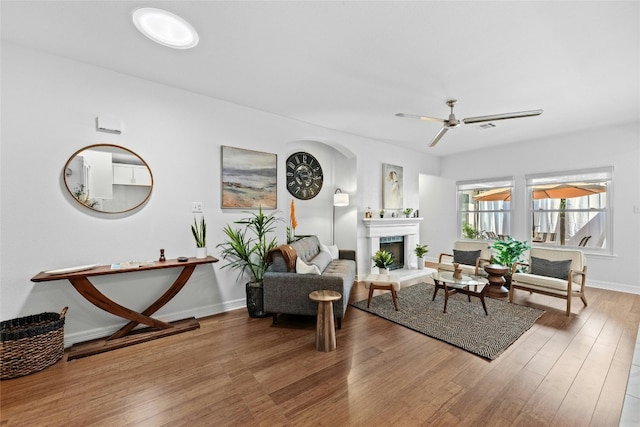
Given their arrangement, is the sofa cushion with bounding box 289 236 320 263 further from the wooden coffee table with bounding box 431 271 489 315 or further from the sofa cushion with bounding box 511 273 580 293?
the sofa cushion with bounding box 511 273 580 293

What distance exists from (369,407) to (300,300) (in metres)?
1.31

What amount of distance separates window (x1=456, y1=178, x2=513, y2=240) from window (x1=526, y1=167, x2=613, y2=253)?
0.45 m

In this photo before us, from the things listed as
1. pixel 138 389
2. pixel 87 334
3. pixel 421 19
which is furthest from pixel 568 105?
pixel 87 334

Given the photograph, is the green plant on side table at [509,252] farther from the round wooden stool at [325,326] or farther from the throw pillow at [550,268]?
the round wooden stool at [325,326]

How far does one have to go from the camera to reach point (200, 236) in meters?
3.18

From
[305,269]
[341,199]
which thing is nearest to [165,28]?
[305,269]

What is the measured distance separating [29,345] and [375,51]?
12.2 feet

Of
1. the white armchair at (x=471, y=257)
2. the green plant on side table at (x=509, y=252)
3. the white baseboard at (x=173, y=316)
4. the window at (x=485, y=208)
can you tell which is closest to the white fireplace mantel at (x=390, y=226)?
the white armchair at (x=471, y=257)

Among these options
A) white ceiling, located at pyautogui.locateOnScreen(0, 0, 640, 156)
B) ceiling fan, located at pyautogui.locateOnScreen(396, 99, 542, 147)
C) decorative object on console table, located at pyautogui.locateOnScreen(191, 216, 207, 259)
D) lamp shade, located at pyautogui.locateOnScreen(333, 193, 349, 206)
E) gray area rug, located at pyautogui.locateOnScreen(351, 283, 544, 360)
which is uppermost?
white ceiling, located at pyautogui.locateOnScreen(0, 0, 640, 156)

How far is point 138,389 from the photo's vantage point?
74.9 inches

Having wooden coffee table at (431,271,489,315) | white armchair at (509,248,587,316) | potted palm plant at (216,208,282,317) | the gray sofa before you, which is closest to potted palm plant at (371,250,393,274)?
wooden coffee table at (431,271,489,315)

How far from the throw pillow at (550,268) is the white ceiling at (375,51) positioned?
2169 millimetres

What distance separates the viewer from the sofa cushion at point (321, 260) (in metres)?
3.62

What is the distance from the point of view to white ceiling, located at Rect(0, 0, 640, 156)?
1.88 metres
